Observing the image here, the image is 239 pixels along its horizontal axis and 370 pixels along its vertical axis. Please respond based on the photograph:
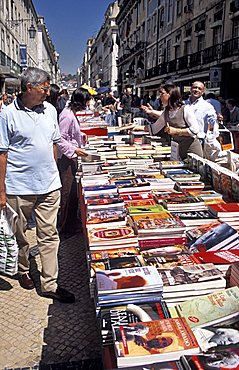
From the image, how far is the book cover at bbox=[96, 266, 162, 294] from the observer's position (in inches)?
62.4

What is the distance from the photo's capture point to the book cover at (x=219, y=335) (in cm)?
130

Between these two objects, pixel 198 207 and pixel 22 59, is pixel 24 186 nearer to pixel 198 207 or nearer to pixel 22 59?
pixel 198 207

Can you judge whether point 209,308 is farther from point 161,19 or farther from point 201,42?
point 161,19

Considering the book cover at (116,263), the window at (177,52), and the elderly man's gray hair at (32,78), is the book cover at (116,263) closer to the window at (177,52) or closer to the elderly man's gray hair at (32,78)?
→ the elderly man's gray hair at (32,78)

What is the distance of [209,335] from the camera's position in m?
1.36

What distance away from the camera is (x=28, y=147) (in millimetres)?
2691

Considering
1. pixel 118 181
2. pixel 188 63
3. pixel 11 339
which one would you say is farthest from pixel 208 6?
pixel 11 339

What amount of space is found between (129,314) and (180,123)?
301cm

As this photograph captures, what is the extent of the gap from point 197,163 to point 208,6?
20.0 metres

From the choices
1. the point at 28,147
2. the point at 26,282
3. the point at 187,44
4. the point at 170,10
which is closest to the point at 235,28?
the point at 187,44

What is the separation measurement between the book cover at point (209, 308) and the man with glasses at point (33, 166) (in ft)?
5.04

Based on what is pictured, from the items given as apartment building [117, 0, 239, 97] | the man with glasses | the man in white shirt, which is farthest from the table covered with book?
apartment building [117, 0, 239, 97]

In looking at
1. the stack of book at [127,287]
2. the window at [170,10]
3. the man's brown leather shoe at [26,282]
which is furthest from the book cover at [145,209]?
the window at [170,10]

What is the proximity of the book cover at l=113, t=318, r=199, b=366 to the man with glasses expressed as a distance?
164 cm
